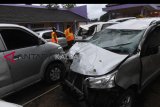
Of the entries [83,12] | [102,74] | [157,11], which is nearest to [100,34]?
[102,74]

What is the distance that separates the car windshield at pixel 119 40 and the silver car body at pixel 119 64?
14 centimetres

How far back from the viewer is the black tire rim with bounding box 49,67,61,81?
5.55 meters

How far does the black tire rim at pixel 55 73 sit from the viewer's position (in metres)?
5.55

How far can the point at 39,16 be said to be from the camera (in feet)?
80.9

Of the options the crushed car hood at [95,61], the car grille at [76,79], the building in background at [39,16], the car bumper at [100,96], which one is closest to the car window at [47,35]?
the crushed car hood at [95,61]

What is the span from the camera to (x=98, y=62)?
342cm

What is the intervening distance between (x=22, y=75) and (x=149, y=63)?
303 cm

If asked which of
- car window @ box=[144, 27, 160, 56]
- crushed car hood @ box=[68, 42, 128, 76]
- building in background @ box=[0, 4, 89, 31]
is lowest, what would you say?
crushed car hood @ box=[68, 42, 128, 76]

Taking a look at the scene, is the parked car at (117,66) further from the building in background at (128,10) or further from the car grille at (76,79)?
the building in background at (128,10)

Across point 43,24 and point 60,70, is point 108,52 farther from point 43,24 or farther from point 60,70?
point 43,24

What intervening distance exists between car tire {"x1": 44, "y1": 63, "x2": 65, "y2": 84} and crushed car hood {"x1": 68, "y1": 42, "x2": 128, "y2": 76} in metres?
1.77

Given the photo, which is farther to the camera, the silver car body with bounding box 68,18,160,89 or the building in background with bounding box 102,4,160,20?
the building in background with bounding box 102,4,160,20

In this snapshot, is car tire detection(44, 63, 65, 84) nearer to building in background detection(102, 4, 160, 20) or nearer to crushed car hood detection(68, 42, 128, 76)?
crushed car hood detection(68, 42, 128, 76)

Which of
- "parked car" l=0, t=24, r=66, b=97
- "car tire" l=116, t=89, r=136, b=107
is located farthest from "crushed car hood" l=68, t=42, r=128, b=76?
"parked car" l=0, t=24, r=66, b=97
